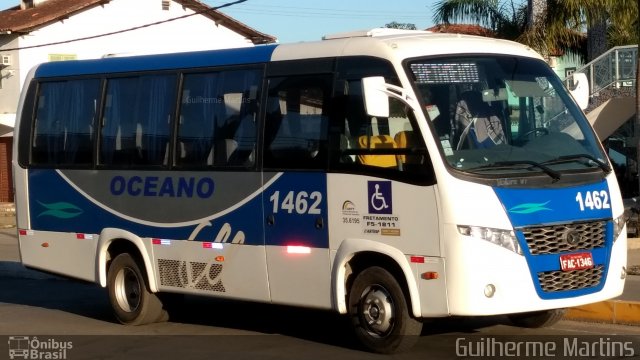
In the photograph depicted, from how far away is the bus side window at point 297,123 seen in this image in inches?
408

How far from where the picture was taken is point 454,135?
9570 millimetres

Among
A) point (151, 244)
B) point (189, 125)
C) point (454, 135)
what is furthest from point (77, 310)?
point (454, 135)

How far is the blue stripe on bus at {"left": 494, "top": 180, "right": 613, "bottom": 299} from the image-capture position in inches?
364

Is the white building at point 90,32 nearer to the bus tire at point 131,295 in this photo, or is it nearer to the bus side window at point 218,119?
the bus tire at point 131,295

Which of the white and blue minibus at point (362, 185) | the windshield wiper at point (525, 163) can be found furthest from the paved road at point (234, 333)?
the windshield wiper at point (525, 163)

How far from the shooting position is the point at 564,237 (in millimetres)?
9477

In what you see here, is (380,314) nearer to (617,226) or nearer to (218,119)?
(617,226)

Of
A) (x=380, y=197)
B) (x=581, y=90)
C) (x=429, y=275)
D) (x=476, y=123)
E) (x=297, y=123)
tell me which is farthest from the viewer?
(x=581, y=90)

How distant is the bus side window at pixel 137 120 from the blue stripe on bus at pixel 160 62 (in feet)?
0.49

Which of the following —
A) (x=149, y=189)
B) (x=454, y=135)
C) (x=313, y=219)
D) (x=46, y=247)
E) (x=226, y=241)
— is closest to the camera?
(x=454, y=135)

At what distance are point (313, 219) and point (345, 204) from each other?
0.46m

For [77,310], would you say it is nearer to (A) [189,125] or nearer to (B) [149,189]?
(B) [149,189]

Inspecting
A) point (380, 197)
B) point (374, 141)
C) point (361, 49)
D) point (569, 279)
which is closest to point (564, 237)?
point (569, 279)

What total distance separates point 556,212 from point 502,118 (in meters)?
1.01
